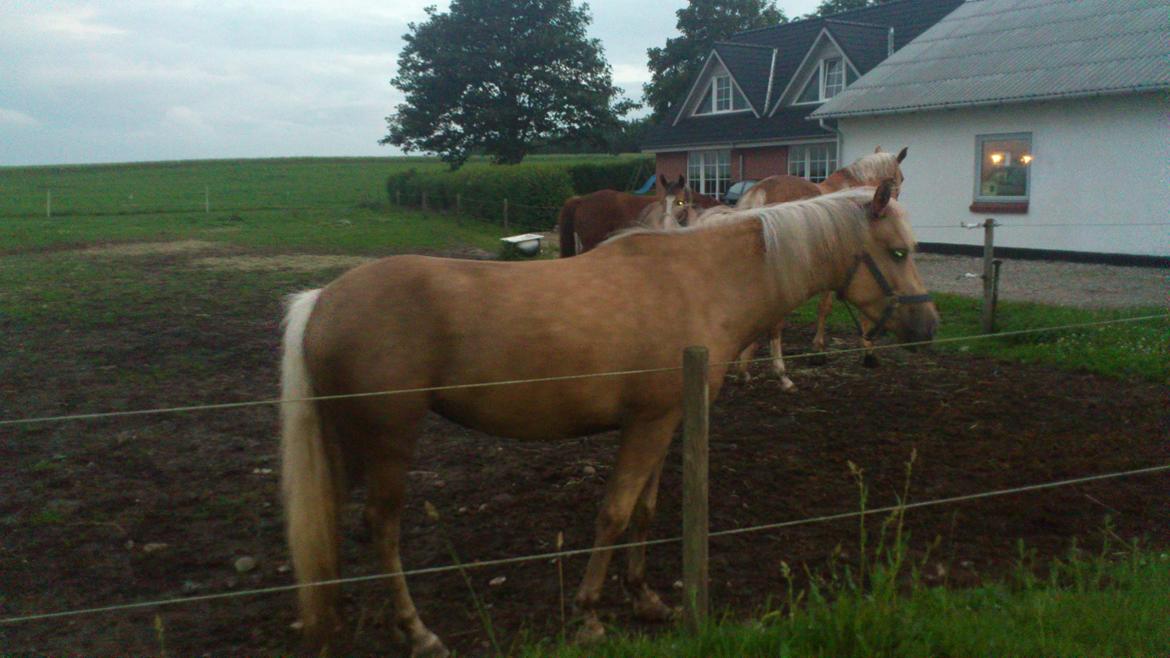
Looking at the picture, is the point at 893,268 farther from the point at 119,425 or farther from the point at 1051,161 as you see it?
the point at 1051,161

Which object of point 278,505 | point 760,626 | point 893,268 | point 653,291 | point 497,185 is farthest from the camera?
point 497,185

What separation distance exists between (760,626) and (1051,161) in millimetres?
15502

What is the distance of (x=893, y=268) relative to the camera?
4.02 m

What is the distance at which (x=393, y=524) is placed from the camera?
3.38 m

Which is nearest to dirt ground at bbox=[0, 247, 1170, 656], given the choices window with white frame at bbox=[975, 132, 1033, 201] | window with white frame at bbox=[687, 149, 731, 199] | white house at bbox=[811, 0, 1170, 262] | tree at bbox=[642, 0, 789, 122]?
white house at bbox=[811, 0, 1170, 262]

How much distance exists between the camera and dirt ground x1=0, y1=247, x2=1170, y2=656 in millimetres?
3646

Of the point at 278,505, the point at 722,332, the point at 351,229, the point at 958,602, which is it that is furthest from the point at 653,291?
the point at 351,229

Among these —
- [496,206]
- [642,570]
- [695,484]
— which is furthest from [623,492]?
[496,206]

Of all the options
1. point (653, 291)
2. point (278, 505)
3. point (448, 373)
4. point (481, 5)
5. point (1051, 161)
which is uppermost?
point (481, 5)

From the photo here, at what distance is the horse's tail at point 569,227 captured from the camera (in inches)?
464

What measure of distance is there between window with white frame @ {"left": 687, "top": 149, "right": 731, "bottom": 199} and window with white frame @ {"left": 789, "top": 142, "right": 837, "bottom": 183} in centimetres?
283

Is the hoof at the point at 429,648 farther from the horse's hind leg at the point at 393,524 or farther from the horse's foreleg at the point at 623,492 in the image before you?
the horse's foreleg at the point at 623,492

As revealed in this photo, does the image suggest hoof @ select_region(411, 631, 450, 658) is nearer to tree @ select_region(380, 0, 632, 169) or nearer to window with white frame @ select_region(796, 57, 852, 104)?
window with white frame @ select_region(796, 57, 852, 104)

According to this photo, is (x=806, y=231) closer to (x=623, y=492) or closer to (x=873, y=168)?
(x=623, y=492)
